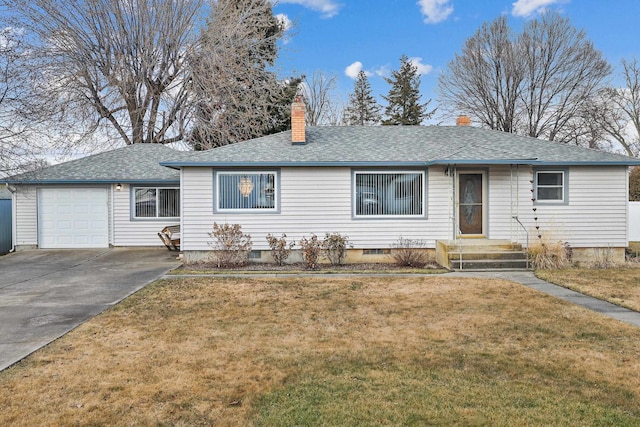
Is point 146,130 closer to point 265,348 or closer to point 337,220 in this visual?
point 337,220

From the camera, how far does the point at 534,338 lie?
5.39m

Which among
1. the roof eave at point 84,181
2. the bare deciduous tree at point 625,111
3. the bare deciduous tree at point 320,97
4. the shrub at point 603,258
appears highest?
the bare deciduous tree at point 320,97

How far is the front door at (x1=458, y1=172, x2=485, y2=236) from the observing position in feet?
40.5

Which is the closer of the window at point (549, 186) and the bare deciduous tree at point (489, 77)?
the window at point (549, 186)

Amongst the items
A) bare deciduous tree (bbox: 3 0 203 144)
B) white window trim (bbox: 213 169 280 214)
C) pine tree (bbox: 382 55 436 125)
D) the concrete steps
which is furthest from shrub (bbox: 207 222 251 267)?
pine tree (bbox: 382 55 436 125)

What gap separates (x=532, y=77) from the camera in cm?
2781

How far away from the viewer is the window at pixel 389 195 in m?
12.2

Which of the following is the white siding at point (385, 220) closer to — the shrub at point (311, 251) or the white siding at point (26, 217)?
the shrub at point (311, 251)

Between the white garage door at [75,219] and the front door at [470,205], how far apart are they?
12186 millimetres

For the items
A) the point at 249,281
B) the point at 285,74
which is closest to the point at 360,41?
the point at 285,74

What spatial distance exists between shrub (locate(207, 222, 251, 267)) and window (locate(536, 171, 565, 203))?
8.65 metres

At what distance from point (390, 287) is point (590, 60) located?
26.4 m

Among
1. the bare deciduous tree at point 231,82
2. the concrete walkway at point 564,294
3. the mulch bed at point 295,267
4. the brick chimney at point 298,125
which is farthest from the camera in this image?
the bare deciduous tree at point 231,82

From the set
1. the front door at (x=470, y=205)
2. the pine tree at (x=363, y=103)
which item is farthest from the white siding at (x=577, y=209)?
the pine tree at (x=363, y=103)
